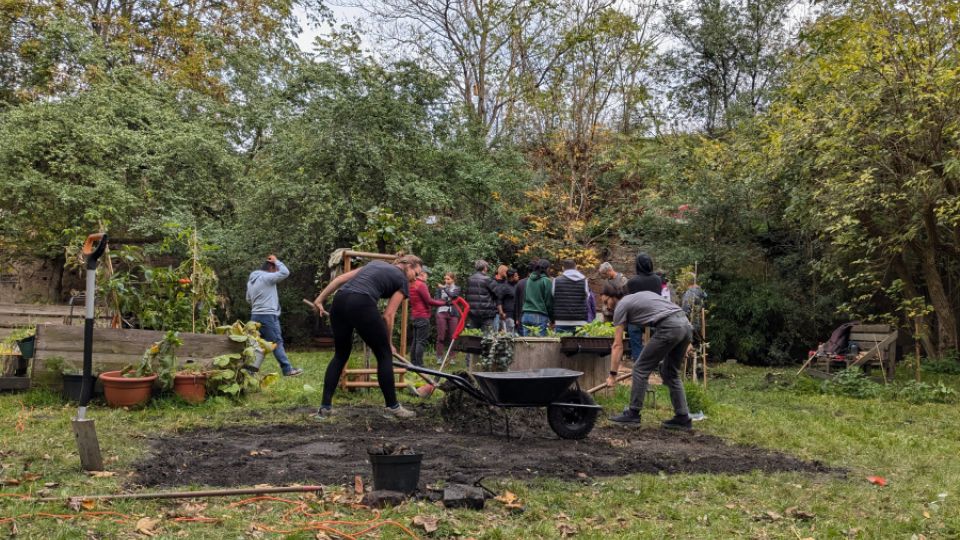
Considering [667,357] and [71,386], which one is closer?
[667,357]

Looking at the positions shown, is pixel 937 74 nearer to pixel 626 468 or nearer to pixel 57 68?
pixel 626 468

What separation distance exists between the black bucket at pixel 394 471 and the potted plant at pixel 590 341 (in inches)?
187

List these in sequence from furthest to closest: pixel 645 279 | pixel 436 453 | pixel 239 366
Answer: pixel 239 366, pixel 645 279, pixel 436 453

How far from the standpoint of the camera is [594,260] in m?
17.9

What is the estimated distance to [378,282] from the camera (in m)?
6.62

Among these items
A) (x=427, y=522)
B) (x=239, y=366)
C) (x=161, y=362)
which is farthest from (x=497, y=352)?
(x=427, y=522)

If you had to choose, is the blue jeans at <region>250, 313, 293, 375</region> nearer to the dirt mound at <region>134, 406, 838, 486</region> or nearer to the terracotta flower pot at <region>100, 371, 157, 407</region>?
the terracotta flower pot at <region>100, 371, 157, 407</region>

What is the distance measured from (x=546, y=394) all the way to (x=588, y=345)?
8.81 feet

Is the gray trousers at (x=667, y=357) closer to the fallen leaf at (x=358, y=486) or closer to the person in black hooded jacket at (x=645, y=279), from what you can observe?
the person in black hooded jacket at (x=645, y=279)

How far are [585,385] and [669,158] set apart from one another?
40.7ft

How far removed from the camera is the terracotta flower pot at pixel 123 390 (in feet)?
23.9

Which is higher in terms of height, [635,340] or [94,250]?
[94,250]

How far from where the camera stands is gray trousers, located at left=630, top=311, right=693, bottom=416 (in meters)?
6.75

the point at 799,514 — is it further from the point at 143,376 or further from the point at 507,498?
the point at 143,376
